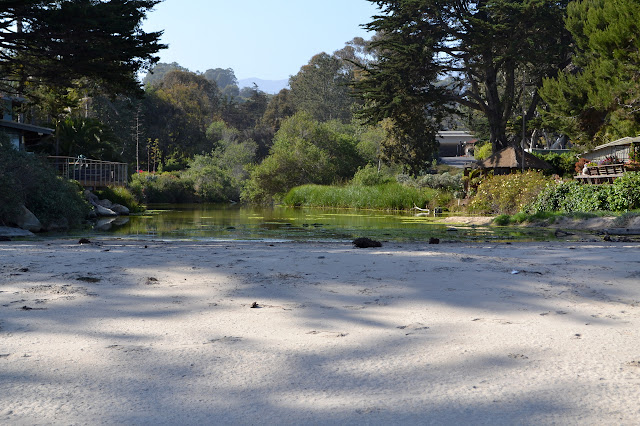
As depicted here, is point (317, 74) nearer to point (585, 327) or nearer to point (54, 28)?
point (54, 28)

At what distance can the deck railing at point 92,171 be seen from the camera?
29.7 metres

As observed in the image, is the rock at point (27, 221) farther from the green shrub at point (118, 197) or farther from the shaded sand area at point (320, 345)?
the green shrub at point (118, 197)

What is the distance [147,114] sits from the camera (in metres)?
68.6

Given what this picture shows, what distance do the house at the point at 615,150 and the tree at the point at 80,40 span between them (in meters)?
19.6

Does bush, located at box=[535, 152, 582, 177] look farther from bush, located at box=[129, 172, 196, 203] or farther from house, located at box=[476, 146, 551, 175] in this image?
bush, located at box=[129, 172, 196, 203]

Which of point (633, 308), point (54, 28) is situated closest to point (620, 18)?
point (54, 28)

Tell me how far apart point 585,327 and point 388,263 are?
299 cm

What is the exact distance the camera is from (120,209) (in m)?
28.8

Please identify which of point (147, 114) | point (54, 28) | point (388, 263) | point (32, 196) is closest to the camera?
point (388, 263)

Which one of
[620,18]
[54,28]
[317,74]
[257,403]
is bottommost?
[257,403]

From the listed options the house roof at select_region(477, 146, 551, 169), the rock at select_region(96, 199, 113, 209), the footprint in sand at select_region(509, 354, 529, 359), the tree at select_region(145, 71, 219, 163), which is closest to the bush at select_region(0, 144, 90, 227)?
the rock at select_region(96, 199, 113, 209)

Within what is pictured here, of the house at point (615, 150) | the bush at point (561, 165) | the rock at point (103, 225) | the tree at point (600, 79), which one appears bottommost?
the rock at point (103, 225)

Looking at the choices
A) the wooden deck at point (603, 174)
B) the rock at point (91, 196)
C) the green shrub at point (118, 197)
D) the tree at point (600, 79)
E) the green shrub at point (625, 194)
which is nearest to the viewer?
the green shrub at point (625, 194)

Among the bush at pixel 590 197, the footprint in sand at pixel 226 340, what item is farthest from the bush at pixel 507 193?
the footprint in sand at pixel 226 340
